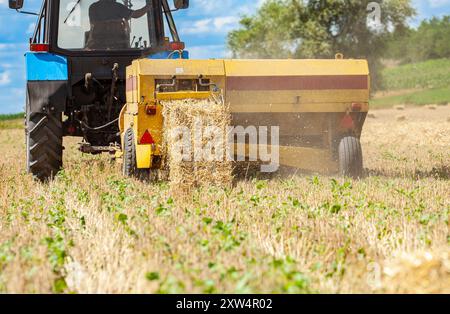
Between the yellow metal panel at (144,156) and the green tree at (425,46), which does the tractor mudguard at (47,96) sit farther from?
the green tree at (425,46)

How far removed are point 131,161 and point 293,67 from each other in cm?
202

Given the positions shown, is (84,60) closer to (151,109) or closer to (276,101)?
(151,109)

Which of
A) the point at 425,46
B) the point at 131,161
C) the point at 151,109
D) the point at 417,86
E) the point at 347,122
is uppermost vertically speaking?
the point at 425,46

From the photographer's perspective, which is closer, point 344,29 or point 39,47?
Answer: point 39,47

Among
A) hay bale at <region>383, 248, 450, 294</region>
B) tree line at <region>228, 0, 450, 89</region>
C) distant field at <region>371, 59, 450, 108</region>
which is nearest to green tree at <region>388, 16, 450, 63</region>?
distant field at <region>371, 59, 450, 108</region>

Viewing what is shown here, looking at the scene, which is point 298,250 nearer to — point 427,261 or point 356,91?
point 427,261

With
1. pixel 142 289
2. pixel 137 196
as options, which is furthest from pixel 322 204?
pixel 142 289

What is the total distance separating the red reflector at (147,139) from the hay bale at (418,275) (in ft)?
14.7

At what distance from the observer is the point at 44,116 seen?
914 cm

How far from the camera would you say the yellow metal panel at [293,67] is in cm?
856

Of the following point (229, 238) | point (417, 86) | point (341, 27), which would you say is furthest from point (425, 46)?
point (229, 238)

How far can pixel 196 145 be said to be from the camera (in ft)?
25.8

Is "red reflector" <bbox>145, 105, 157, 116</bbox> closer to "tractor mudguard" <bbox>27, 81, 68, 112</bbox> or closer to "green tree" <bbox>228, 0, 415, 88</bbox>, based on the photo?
"tractor mudguard" <bbox>27, 81, 68, 112</bbox>
